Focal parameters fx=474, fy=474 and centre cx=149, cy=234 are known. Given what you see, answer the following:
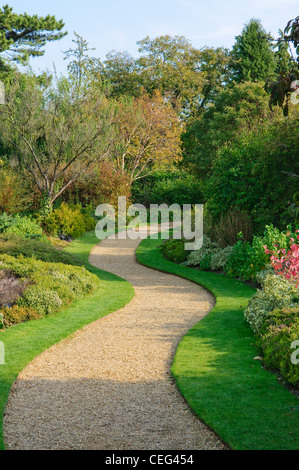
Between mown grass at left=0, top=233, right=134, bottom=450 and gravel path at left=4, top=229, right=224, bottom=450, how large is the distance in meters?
0.12

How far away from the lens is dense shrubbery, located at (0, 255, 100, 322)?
8477mm

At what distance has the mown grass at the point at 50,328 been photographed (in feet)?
20.0

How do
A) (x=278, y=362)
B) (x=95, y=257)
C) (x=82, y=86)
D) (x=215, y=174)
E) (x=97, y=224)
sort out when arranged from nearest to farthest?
(x=278, y=362)
(x=215, y=174)
(x=95, y=257)
(x=82, y=86)
(x=97, y=224)

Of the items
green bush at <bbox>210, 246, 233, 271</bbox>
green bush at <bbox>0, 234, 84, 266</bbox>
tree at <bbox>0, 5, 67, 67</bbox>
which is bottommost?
green bush at <bbox>210, 246, 233, 271</bbox>

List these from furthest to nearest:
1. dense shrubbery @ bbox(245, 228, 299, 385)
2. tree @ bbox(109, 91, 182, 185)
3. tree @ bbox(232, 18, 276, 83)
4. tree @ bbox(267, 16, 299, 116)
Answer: tree @ bbox(232, 18, 276, 83) < tree @ bbox(109, 91, 182, 185) < dense shrubbery @ bbox(245, 228, 299, 385) < tree @ bbox(267, 16, 299, 116)

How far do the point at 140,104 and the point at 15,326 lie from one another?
68.9ft

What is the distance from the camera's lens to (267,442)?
4.22 metres

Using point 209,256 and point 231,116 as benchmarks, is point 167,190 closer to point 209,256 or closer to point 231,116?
point 231,116

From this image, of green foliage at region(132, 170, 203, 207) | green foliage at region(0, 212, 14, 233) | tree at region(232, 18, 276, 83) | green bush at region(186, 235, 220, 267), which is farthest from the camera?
tree at region(232, 18, 276, 83)

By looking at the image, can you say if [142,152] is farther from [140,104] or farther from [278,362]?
[278,362]

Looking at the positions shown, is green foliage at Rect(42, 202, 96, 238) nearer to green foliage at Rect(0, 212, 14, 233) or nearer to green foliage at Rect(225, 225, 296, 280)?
green foliage at Rect(0, 212, 14, 233)

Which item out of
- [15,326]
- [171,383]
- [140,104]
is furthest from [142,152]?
[171,383]

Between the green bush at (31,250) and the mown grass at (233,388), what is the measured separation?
418 centimetres

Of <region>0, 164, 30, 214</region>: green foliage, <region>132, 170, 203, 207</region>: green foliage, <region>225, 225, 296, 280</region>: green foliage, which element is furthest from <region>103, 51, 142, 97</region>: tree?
<region>225, 225, 296, 280</region>: green foliage
